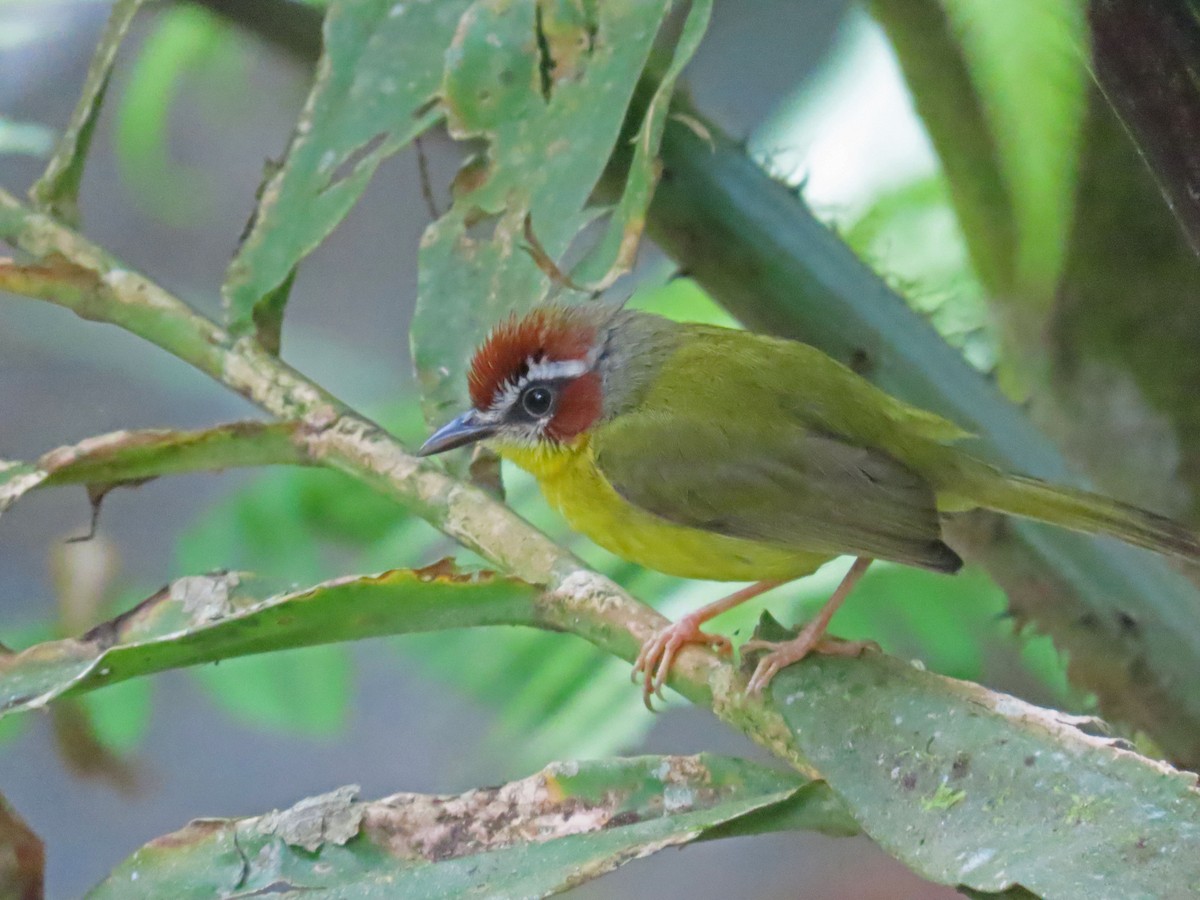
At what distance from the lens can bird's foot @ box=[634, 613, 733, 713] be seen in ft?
3.11

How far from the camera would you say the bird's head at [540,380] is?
3.97 feet

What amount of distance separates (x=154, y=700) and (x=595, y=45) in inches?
61.0

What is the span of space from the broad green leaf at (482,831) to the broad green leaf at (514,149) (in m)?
0.51

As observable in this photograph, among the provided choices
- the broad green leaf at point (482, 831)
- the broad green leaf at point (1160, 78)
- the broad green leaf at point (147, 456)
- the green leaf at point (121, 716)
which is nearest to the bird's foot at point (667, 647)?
the broad green leaf at point (482, 831)

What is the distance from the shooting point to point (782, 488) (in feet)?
3.67

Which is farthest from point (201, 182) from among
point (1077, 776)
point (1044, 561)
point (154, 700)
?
point (1077, 776)

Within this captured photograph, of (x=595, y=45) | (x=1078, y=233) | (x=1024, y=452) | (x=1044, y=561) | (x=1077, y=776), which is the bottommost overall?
(x=1077, y=776)

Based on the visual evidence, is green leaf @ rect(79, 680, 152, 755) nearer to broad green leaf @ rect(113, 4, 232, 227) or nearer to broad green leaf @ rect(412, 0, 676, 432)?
broad green leaf @ rect(113, 4, 232, 227)

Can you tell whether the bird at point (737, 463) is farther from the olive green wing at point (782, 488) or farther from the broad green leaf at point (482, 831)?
the broad green leaf at point (482, 831)

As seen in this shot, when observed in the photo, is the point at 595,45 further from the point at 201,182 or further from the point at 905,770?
the point at 201,182

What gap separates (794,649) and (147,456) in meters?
0.68

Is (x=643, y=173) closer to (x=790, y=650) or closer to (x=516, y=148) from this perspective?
(x=516, y=148)

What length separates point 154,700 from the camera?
2.01 m

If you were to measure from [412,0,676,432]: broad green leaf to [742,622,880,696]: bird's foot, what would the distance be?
1.54 feet
